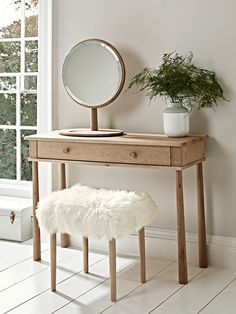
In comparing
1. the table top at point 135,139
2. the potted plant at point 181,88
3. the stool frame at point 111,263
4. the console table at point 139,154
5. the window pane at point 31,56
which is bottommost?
the stool frame at point 111,263

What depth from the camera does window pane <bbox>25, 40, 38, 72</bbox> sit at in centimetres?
443

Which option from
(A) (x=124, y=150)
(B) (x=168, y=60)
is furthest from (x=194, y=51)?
(A) (x=124, y=150)

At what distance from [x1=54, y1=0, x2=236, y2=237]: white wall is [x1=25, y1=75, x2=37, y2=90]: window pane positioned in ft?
1.48

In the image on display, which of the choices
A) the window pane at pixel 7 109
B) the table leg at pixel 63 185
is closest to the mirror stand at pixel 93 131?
the table leg at pixel 63 185

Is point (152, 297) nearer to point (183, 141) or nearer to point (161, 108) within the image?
point (183, 141)

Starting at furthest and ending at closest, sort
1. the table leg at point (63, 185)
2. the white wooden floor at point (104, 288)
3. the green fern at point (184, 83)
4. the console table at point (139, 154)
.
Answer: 1. the table leg at point (63, 185)
2. the green fern at point (184, 83)
3. the console table at point (139, 154)
4. the white wooden floor at point (104, 288)

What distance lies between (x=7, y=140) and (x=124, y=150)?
149 cm

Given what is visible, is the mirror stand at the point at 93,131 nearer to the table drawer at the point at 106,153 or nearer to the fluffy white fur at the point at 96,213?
the table drawer at the point at 106,153

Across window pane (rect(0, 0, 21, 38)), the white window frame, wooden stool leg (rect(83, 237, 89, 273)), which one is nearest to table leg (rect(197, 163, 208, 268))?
wooden stool leg (rect(83, 237, 89, 273))

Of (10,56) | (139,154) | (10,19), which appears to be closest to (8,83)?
(10,56)

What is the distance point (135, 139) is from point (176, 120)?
256 millimetres

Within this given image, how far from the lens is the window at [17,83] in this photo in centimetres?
443

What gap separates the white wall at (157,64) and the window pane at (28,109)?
1.53 ft

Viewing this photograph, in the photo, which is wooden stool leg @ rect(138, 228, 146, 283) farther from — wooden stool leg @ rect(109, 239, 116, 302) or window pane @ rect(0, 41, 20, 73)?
window pane @ rect(0, 41, 20, 73)
